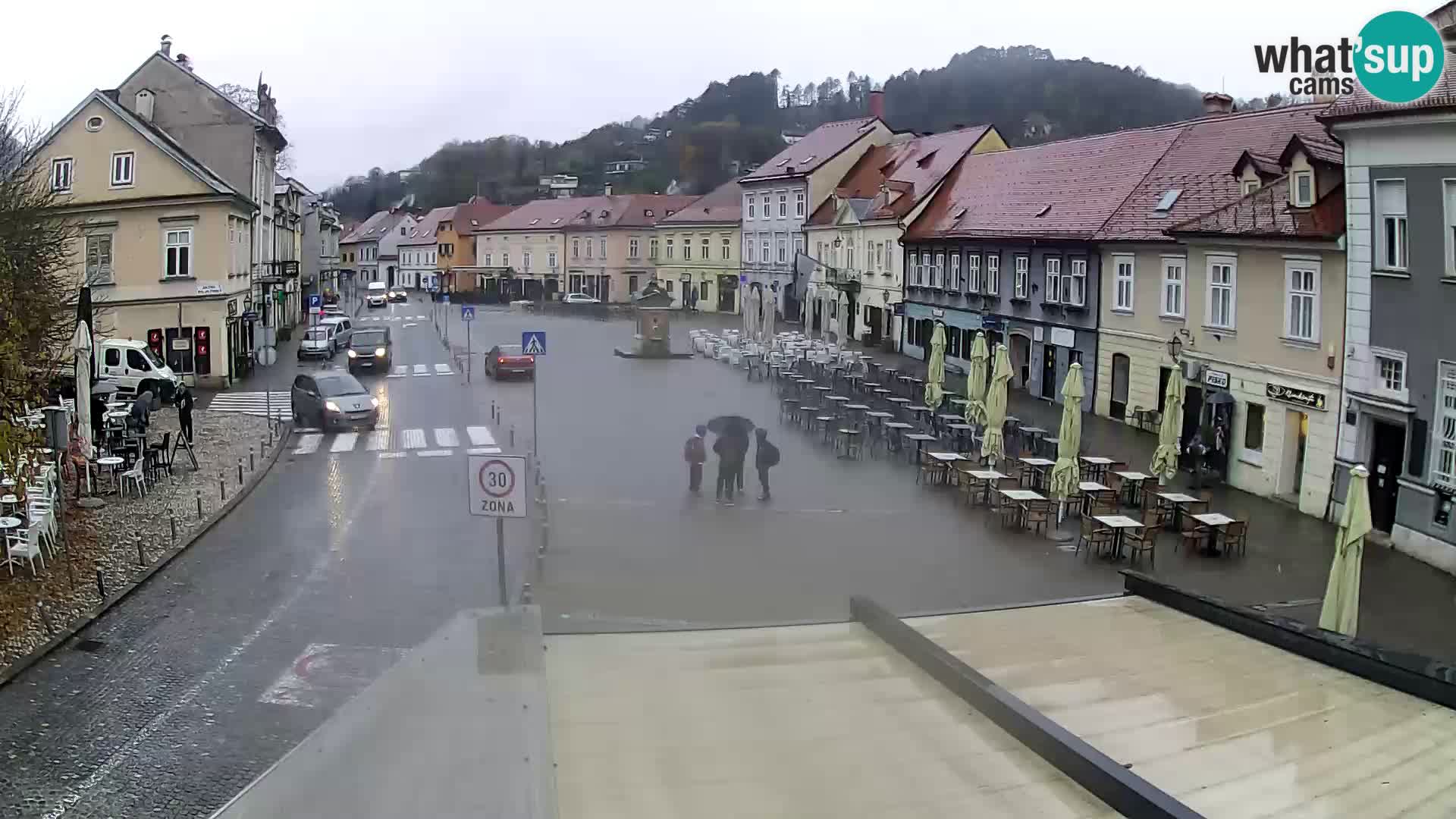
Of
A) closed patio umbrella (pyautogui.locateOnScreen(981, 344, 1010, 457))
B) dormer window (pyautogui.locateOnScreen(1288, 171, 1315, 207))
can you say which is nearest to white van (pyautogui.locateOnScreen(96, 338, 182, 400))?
closed patio umbrella (pyautogui.locateOnScreen(981, 344, 1010, 457))

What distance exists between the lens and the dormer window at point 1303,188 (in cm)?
2178

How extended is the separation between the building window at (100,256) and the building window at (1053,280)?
2870 centimetres

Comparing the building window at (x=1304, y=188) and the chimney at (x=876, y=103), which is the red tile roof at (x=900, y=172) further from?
the building window at (x=1304, y=188)

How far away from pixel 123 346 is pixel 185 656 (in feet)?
76.0

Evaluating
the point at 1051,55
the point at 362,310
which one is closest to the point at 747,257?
the point at 1051,55

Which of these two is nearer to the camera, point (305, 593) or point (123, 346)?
point (305, 593)

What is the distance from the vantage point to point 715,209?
84.4m

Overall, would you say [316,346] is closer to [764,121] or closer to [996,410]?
[996,410]

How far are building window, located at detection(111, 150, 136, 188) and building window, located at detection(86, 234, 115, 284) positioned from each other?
1.71m

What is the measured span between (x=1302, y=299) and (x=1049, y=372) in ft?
46.0

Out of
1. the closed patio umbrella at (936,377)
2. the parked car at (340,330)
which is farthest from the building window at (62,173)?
the closed patio umbrella at (936,377)

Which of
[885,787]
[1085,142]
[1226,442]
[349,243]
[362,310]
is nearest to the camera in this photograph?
[885,787]

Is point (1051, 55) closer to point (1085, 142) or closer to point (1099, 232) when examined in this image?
point (1085, 142)

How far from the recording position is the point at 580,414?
32.0m
